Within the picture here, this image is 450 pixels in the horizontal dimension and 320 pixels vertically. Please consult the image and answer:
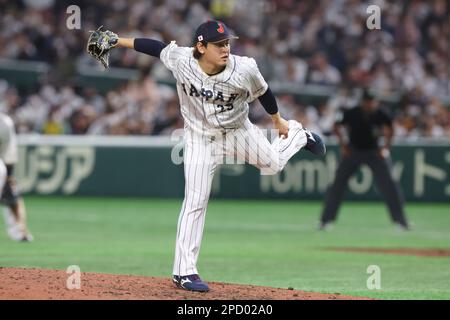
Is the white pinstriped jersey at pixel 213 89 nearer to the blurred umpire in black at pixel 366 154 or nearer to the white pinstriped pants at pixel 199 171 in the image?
the white pinstriped pants at pixel 199 171

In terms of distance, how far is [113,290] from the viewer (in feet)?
27.7

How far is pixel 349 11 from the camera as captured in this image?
25812mm

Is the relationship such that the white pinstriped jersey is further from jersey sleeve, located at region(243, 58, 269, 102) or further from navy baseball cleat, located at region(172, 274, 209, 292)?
navy baseball cleat, located at region(172, 274, 209, 292)

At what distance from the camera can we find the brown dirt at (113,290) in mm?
8062

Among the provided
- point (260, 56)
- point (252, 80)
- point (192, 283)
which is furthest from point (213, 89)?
point (260, 56)

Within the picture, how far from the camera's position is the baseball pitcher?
8.64 metres

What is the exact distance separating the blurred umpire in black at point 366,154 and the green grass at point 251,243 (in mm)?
382

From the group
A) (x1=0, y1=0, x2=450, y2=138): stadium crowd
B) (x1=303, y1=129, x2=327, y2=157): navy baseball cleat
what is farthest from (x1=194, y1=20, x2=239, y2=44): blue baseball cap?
(x1=0, y1=0, x2=450, y2=138): stadium crowd

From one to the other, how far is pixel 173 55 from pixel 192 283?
1843 millimetres

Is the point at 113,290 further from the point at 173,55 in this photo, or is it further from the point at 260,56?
the point at 260,56

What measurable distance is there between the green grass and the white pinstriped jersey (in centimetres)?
201

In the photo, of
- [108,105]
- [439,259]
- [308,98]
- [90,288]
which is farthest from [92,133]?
[90,288]

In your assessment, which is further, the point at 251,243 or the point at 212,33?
the point at 251,243

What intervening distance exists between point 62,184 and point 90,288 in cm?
1410
